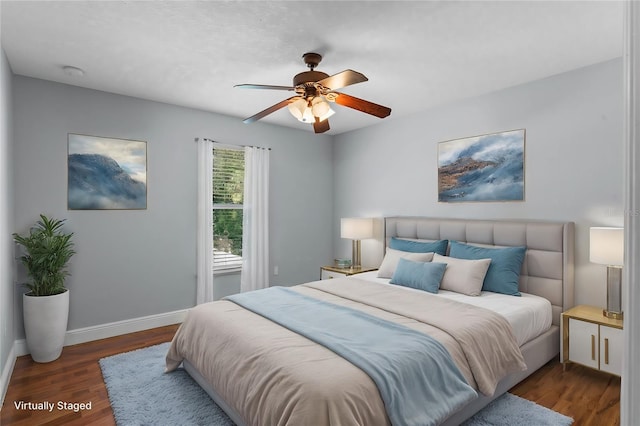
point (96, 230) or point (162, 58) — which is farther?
point (96, 230)

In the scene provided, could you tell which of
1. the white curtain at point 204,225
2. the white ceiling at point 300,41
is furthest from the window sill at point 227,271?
the white ceiling at point 300,41

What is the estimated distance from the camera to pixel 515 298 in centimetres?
309

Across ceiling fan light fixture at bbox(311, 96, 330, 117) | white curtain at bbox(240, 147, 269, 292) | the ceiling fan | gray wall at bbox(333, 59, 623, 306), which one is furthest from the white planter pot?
gray wall at bbox(333, 59, 623, 306)

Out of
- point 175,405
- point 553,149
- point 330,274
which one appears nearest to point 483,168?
point 553,149

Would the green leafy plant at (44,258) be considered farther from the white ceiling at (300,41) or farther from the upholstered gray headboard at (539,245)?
the upholstered gray headboard at (539,245)

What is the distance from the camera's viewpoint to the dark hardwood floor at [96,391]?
2314 millimetres

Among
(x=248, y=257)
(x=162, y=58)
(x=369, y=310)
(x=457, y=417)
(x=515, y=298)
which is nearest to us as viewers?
(x=457, y=417)

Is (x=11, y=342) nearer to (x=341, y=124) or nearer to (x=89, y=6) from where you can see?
(x=89, y=6)

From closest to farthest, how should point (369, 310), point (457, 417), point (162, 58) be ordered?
point (457, 417)
point (369, 310)
point (162, 58)

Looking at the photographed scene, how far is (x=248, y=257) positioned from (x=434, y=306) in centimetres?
272

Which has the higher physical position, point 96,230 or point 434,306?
point 96,230

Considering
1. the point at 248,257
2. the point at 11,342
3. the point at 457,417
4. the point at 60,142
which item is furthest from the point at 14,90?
the point at 457,417

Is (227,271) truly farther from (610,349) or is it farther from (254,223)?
(610,349)

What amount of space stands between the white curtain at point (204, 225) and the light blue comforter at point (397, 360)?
2067mm
